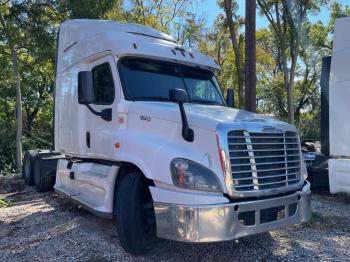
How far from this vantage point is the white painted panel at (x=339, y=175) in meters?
7.82

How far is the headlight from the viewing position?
4594 mm

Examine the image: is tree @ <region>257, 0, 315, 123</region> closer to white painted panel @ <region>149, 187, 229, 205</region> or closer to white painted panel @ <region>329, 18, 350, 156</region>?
white painted panel @ <region>329, 18, 350, 156</region>

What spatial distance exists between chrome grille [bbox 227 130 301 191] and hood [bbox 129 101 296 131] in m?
0.14

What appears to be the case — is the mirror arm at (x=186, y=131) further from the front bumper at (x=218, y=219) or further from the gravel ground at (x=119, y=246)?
the gravel ground at (x=119, y=246)

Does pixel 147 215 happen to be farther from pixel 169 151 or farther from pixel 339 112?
pixel 339 112

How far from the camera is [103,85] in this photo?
6434 millimetres

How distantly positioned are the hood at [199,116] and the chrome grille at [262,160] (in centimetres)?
14

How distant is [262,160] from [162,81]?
206 cm

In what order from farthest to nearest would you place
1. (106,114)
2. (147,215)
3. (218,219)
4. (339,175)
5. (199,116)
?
(339,175) → (106,114) → (147,215) → (199,116) → (218,219)

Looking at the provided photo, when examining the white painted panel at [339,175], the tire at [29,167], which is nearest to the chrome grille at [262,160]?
the white painted panel at [339,175]

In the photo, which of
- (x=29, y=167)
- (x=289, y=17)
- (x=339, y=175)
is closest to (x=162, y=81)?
(x=339, y=175)


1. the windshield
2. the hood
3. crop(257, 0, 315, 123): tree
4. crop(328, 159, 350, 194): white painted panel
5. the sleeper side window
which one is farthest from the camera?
crop(257, 0, 315, 123): tree

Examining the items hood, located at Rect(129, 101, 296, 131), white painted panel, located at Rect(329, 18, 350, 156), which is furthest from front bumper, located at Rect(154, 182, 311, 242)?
white painted panel, located at Rect(329, 18, 350, 156)

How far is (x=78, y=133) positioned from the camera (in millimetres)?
7211
